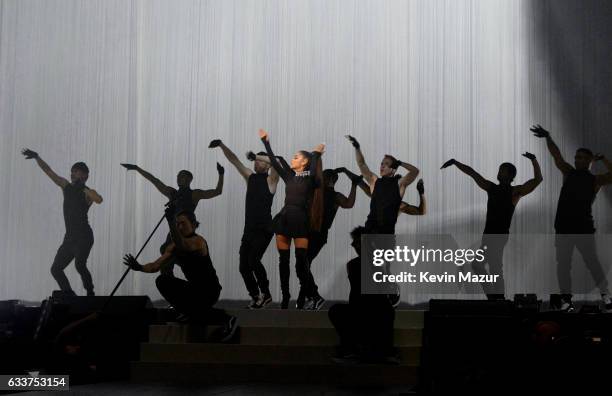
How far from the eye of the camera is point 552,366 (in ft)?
14.5

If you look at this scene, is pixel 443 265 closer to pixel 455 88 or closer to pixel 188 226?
pixel 455 88

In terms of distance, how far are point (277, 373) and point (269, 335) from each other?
1.71 ft

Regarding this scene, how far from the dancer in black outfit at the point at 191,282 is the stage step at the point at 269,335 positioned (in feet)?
0.34

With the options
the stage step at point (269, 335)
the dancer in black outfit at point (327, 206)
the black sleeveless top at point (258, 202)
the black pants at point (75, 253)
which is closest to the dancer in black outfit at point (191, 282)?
the stage step at point (269, 335)

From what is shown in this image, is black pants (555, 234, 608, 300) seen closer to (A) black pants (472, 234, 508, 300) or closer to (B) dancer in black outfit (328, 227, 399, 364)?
(A) black pants (472, 234, 508, 300)

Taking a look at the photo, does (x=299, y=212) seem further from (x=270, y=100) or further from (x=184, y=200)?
(x=270, y=100)

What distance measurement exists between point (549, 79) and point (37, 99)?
A: 19.4 feet

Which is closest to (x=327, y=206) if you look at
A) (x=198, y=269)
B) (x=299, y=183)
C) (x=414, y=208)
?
(x=299, y=183)

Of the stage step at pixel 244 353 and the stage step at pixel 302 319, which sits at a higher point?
the stage step at pixel 302 319

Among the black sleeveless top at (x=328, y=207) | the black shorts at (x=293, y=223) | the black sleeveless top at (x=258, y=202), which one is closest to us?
the black shorts at (x=293, y=223)

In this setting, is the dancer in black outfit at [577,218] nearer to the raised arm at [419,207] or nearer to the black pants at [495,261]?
the black pants at [495,261]

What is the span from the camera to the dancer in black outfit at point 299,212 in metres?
7.73

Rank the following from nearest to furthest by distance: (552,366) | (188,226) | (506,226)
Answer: (552,366)
(188,226)
(506,226)

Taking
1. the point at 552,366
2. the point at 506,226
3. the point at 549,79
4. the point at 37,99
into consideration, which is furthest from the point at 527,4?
the point at 552,366
